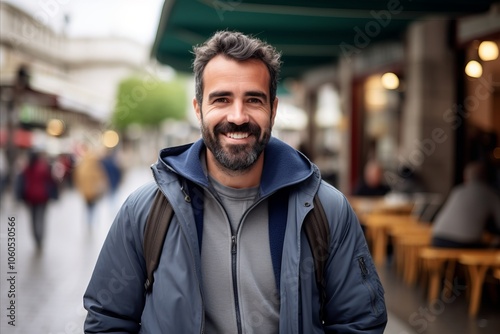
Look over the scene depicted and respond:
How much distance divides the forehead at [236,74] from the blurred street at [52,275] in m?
4.06

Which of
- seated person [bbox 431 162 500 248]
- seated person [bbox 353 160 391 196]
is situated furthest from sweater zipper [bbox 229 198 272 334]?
seated person [bbox 353 160 391 196]

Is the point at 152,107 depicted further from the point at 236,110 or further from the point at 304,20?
the point at 236,110

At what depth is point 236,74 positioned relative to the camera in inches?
85.0

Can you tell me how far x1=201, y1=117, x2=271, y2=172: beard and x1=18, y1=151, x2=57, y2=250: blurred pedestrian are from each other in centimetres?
940

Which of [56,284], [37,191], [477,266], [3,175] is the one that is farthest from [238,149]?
[3,175]

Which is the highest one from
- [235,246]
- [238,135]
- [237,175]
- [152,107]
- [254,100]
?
[152,107]

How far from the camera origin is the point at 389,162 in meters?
15.0

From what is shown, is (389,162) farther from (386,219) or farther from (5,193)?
(5,193)

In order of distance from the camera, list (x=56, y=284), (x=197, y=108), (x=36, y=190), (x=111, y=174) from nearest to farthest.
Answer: (x=197, y=108), (x=56, y=284), (x=36, y=190), (x=111, y=174)

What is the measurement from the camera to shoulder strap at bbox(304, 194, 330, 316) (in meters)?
2.17

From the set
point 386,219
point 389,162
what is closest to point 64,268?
point 386,219

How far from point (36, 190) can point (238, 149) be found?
31.4 ft

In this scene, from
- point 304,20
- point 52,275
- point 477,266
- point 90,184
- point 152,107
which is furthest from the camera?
point 152,107

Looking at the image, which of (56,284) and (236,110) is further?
(56,284)
